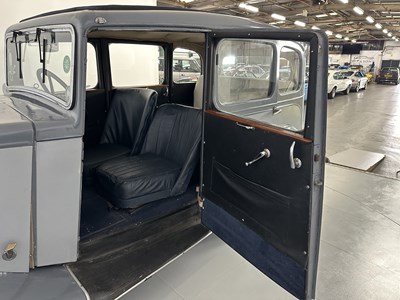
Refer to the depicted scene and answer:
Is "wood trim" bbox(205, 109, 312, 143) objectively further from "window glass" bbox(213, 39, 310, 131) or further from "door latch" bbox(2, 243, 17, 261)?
"door latch" bbox(2, 243, 17, 261)

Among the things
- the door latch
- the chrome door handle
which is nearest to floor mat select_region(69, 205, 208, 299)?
the door latch

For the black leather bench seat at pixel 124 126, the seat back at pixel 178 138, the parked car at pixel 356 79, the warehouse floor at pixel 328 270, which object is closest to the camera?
the warehouse floor at pixel 328 270

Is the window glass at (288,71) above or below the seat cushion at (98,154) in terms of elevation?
above

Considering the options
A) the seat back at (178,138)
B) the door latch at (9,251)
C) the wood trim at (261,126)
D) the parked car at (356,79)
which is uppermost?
the parked car at (356,79)

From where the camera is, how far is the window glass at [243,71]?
2.01 m

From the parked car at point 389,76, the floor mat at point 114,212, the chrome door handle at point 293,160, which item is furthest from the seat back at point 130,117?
the parked car at point 389,76

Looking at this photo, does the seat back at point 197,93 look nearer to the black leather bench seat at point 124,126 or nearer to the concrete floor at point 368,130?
the black leather bench seat at point 124,126

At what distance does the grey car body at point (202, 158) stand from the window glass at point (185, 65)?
1.74 m

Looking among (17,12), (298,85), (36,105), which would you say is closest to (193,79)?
(298,85)

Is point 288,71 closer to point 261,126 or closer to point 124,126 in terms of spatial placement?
point 261,126

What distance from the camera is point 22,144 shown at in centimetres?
140

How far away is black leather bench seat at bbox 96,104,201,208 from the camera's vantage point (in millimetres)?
2158

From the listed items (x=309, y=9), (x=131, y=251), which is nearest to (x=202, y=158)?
(x=131, y=251)

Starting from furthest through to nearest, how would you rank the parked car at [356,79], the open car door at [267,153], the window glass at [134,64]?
the parked car at [356,79], the window glass at [134,64], the open car door at [267,153]
